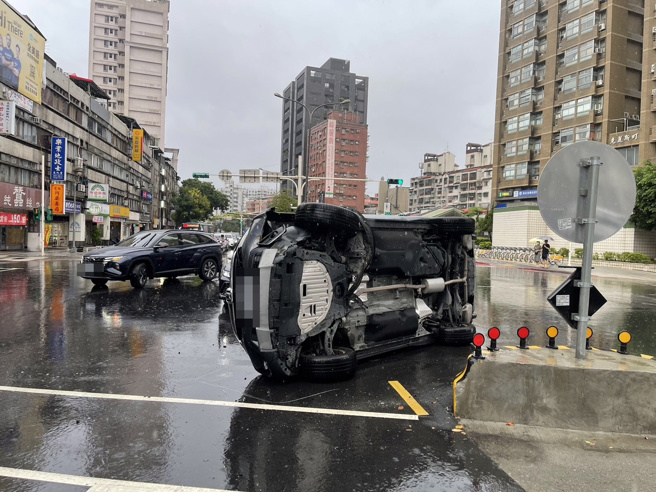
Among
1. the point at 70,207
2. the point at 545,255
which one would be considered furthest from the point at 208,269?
the point at 70,207

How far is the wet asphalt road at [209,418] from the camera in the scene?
311 cm

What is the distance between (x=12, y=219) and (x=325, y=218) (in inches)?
1274

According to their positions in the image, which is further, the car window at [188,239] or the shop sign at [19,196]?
the shop sign at [19,196]

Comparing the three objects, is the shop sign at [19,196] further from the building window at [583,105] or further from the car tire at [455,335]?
the building window at [583,105]

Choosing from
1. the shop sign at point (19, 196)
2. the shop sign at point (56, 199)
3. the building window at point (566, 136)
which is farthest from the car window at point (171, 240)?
the building window at point (566, 136)

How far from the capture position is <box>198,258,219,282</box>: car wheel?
47.9 ft

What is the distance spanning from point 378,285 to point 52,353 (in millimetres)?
4405

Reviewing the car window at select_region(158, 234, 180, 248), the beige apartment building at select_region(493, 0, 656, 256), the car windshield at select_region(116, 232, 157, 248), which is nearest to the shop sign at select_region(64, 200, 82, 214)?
the car windshield at select_region(116, 232, 157, 248)

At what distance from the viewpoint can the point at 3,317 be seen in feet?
27.0

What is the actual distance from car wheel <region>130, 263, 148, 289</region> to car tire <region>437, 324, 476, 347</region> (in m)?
8.72

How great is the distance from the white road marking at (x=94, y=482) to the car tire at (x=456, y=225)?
15.6 feet

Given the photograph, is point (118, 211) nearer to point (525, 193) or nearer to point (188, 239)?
point (188, 239)

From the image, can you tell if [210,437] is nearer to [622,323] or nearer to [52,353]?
[52,353]

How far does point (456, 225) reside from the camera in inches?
261
